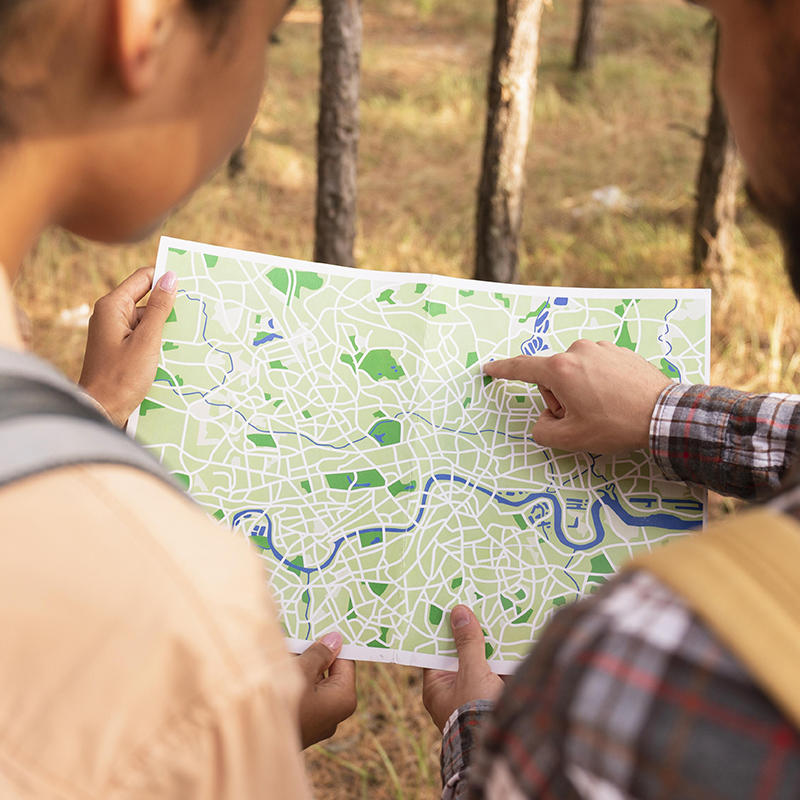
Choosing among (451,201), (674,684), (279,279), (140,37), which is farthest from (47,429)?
(451,201)

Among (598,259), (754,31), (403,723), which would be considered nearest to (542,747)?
(754,31)

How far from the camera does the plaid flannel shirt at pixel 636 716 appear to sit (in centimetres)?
44

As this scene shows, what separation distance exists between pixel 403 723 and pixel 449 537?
1199mm

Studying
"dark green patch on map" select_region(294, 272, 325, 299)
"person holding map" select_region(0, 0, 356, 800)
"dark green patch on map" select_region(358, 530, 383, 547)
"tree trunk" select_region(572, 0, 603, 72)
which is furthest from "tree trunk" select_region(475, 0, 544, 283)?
"tree trunk" select_region(572, 0, 603, 72)

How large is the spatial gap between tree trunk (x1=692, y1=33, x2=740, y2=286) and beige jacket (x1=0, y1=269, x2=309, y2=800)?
3.75m

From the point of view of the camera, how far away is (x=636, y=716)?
46cm

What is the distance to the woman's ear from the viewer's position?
0.63 metres

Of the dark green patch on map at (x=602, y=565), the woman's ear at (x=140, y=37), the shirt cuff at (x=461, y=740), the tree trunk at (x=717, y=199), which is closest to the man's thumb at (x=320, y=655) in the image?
the shirt cuff at (x=461, y=740)

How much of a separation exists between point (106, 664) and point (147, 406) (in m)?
0.95

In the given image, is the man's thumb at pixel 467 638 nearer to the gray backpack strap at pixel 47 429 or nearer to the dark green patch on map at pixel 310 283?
the dark green patch on map at pixel 310 283

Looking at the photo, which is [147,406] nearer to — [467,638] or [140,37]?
[467,638]

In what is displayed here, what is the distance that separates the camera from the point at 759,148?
74 cm

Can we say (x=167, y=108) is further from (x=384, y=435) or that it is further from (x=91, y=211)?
(x=384, y=435)

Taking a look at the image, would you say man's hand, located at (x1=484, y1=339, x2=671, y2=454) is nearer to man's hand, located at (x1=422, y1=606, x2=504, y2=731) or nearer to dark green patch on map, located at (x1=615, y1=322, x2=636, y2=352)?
dark green patch on map, located at (x1=615, y1=322, x2=636, y2=352)
